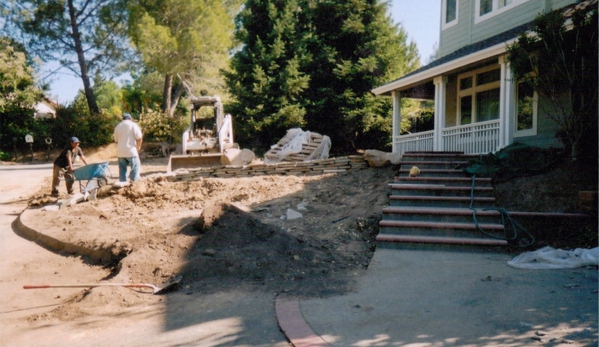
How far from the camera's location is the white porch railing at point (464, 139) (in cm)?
1127

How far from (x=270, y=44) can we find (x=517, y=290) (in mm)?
18330

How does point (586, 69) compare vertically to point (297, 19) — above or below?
below

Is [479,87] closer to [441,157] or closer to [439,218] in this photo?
[441,157]

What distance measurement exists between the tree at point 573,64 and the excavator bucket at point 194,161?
9.84 m

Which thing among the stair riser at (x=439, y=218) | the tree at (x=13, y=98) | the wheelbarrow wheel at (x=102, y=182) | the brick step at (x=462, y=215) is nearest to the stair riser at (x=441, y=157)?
the brick step at (x=462, y=215)

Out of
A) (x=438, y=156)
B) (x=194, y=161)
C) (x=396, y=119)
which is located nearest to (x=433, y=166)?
(x=438, y=156)

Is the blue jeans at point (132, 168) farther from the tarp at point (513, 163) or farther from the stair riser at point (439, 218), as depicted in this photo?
the tarp at point (513, 163)

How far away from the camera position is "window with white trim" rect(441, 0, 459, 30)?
50.7ft

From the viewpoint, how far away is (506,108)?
35.2 ft

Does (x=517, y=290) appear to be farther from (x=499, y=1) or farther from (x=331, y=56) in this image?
(x=331, y=56)

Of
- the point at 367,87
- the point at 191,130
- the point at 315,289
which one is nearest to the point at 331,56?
the point at 367,87

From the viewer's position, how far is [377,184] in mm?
10148

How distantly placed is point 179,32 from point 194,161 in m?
12.8

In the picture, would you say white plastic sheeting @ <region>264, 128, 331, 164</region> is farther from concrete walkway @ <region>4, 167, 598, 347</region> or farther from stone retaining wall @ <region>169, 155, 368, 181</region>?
concrete walkway @ <region>4, 167, 598, 347</region>
